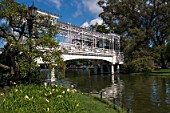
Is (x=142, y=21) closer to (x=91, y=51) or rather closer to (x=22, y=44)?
(x=91, y=51)

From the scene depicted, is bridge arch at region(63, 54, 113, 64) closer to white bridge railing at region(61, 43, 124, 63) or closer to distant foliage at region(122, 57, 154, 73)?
white bridge railing at region(61, 43, 124, 63)

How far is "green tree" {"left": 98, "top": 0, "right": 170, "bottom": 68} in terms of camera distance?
169 feet

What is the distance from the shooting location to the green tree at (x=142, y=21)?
51.4m

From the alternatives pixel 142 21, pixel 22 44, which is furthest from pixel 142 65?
pixel 22 44

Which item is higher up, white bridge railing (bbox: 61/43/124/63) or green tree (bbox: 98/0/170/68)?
green tree (bbox: 98/0/170/68)

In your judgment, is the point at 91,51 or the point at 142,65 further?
the point at 142,65

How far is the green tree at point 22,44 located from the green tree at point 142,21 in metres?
36.5

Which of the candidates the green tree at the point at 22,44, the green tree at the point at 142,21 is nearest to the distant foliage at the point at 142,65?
the green tree at the point at 142,21

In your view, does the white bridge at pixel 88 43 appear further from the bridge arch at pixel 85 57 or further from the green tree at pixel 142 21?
the green tree at pixel 142 21

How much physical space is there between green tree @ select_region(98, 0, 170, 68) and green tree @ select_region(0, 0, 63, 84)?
120 ft

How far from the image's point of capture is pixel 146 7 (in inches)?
2069

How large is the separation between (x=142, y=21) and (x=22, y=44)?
1715 inches

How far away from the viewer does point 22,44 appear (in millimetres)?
14719

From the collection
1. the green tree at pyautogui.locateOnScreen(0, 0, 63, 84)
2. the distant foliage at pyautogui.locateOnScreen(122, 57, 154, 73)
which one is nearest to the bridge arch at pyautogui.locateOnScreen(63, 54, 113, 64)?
the distant foliage at pyautogui.locateOnScreen(122, 57, 154, 73)
